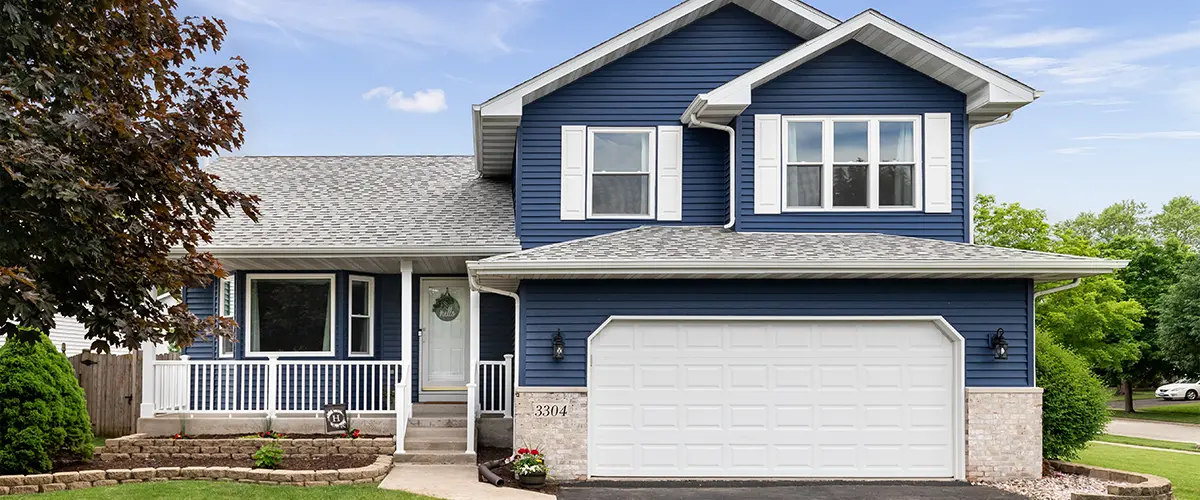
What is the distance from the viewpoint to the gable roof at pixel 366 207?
12.8 m

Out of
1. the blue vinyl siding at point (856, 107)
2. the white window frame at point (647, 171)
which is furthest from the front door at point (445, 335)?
the blue vinyl siding at point (856, 107)

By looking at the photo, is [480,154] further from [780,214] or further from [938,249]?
[938,249]

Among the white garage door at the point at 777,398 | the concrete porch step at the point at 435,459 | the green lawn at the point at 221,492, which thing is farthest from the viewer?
the concrete porch step at the point at 435,459

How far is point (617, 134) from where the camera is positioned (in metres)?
13.1

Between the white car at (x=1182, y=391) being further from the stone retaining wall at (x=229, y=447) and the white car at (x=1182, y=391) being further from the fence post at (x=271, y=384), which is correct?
the fence post at (x=271, y=384)

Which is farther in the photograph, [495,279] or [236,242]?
[236,242]

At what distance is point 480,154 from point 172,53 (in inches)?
243

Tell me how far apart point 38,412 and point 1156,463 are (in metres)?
17.2

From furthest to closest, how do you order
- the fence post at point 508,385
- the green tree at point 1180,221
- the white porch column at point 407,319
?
the green tree at point 1180,221 → the fence post at point 508,385 → the white porch column at point 407,319

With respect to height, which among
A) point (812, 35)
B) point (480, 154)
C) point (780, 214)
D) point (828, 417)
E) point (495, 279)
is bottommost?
point (828, 417)

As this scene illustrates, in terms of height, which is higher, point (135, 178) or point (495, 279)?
point (135, 178)

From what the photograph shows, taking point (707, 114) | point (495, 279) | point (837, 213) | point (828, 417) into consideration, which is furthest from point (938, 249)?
point (495, 279)

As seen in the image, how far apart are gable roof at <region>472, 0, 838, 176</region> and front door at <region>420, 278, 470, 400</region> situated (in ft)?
8.71

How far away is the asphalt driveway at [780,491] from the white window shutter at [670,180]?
3.62 m
